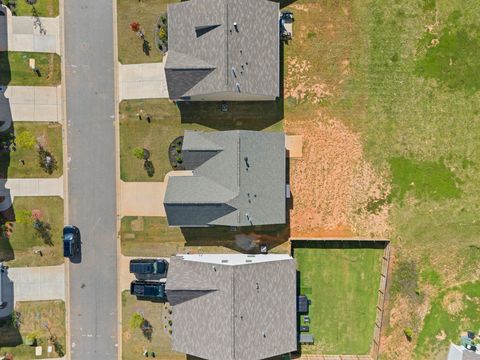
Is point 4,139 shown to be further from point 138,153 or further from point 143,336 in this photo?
point 143,336

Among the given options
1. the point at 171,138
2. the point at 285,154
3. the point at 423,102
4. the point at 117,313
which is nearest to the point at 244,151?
the point at 285,154

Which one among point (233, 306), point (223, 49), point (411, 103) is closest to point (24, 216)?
point (233, 306)

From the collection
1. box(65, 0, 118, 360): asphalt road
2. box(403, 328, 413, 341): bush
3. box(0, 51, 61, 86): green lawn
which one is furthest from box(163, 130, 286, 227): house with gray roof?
box(403, 328, 413, 341): bush

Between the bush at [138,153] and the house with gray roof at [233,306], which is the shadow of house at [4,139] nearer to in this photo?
the bush at [138,153]

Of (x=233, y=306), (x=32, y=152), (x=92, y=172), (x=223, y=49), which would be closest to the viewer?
(x=223, y=49)

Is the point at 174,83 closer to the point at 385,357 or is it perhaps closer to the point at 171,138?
the point at 171,138
